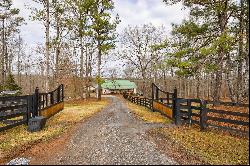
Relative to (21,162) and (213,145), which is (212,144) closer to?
(213,145)

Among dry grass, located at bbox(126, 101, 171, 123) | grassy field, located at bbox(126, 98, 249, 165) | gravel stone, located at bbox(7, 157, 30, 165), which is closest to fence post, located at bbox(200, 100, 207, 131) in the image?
grassy field, located at bbox(126, 98, 249, 165)

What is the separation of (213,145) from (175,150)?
133 centimetres

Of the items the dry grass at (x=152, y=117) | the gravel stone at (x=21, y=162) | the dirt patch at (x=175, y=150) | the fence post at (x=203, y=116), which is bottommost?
the dry grass at (x=152, y=117)

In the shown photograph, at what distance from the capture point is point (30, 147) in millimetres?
9797

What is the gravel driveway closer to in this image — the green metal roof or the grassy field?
the grassy field

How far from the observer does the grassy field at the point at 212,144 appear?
789 centimetres

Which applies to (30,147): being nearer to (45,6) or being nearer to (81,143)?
(81,143)

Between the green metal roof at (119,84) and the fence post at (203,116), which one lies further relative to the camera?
the green metal roof at (119,84)

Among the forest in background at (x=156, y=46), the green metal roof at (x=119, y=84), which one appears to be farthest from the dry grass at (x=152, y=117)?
the green metal roof at (x=119, y=84)

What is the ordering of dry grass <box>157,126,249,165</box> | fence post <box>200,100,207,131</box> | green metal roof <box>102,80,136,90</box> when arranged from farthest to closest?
green metal roof <box>102,80,136,90</box>, fence post <box>200,100,207,131</box>, dry grass <box>157,126,249,165</box>

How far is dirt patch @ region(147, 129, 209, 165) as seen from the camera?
767 centimetres

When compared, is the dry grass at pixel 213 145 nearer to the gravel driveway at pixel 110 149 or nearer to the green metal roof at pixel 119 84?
the gravel driveway at pixel 110 149

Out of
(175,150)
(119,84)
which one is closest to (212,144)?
(175,150)

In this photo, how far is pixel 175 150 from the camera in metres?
8.86
